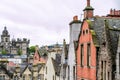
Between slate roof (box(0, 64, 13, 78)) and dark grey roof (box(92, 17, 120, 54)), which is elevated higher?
dark grey roof (box(92, 17, 120, 54))

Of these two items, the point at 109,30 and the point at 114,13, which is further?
the point at 114,13

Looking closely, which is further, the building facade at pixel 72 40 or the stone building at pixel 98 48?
the building facade at pixel 72 40

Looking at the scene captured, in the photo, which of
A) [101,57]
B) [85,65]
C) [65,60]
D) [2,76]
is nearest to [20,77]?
[2,76]

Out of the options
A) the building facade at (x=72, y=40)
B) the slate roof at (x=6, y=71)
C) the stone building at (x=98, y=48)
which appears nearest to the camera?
the stone building at (x=98, y=48)

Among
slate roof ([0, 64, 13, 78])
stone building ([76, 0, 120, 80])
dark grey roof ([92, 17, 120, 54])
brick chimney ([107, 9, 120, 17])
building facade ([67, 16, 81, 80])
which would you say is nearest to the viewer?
stone building ([76, 0, 120, 80])

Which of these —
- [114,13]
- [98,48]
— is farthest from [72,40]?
[98,48]

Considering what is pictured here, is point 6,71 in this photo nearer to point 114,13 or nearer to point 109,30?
point 114,13

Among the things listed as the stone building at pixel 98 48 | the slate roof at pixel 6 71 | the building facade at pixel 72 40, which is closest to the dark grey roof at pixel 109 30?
the stone building at pixel 98 48

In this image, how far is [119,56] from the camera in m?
27.5

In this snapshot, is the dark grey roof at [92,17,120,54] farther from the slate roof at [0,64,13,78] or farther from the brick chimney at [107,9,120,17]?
the slate roof at [0,64,13,78]

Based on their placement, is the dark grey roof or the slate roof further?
the slate roof

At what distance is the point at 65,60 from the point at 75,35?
15.7ft

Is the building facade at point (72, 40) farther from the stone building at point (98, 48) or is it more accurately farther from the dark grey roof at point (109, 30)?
the dark grey roof at point (109, 30)

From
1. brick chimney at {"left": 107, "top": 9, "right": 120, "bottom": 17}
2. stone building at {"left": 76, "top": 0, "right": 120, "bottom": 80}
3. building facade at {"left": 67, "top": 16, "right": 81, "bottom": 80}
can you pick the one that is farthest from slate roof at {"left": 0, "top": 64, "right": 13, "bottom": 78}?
brick chimney at {"left": 107, "top": 9, "right": 120, "bottom": 17}
